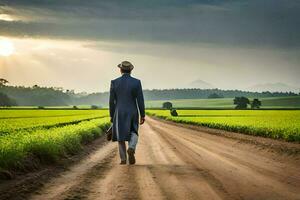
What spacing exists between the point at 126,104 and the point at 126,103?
3 centimetres

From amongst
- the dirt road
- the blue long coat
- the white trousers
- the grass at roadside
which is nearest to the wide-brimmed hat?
the blue long coat

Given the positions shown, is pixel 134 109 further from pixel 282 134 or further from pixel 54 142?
pixel 282 134

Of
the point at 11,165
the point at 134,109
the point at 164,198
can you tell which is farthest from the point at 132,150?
the point at 164,198

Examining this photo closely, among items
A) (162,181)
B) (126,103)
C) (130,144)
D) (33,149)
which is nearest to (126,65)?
(126,103)

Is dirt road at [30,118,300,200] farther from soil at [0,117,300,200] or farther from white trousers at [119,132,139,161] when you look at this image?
white trousers at [119,132,139,161]

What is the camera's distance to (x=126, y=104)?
45.4 feet

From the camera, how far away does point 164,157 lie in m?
15.5

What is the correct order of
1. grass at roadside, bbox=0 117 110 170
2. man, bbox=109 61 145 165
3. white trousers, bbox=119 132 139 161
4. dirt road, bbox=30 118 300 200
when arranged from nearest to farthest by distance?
1. dirt road, bbox=30 118 300 200
2. grass at roadside, bbox=0 117 110 170
3. white trousers, bbox=119 132 139 161
4. man, bbox=109 61 145 165

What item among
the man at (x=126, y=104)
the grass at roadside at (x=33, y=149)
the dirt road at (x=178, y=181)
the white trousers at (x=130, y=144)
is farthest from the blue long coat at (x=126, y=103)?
the grass at roadside at (x=33, y=149)

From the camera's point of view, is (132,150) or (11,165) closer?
(11,165)

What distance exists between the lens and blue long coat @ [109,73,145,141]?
1371 centimetres

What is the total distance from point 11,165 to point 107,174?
2.21 metres

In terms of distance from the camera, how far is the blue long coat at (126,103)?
13711mm

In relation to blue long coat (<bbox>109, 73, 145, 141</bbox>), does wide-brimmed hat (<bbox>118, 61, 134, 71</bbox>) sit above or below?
above
